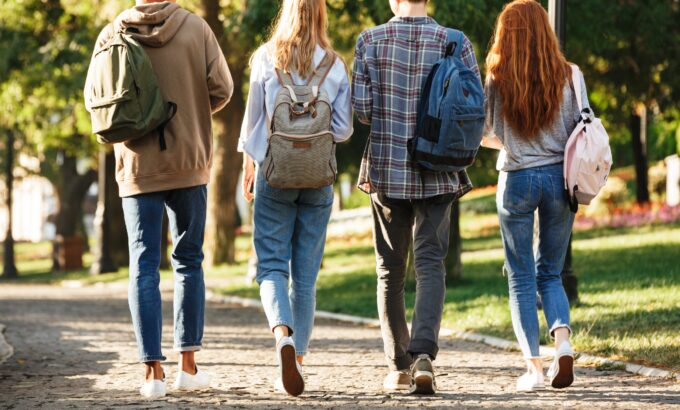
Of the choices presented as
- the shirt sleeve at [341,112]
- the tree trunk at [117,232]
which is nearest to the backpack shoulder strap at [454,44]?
the shirt sleeve at [341,112]

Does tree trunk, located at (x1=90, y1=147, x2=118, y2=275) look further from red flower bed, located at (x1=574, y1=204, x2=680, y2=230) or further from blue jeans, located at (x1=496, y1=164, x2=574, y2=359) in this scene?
blue jeans, located at (x1=496, y1=164, x2=574, y2=359)

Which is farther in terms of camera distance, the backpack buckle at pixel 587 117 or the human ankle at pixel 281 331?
the backpack buckle at pixel 587 117

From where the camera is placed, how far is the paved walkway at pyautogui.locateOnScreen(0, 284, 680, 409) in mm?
6051

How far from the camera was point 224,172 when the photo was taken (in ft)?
77.4

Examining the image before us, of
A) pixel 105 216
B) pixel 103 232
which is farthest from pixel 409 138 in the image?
pixel 103 232

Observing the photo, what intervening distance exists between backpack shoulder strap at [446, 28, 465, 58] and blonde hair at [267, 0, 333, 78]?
614 mm

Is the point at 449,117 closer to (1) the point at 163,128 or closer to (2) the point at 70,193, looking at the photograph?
(1) the point at 163,128

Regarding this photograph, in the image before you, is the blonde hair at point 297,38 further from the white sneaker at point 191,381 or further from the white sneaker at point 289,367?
the white sneaker at point 191,381

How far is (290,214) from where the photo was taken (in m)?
6.24

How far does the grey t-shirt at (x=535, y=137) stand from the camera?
628 cm

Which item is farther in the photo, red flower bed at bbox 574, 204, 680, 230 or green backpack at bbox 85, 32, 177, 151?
red flower bed at bbox 574, 204, 680, 230

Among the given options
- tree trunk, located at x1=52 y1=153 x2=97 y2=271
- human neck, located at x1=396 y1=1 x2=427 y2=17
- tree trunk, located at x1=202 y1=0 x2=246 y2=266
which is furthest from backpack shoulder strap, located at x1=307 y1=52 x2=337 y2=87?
tree trunk, located at x1=52 y1=153 x2=97 y2=271

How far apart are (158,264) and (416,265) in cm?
132

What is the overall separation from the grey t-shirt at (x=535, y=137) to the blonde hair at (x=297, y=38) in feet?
3.05
